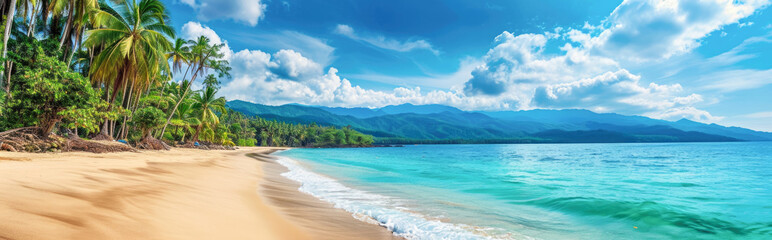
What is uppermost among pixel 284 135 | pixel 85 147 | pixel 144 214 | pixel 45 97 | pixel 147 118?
pixel 45 97

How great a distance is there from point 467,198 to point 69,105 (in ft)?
52.7

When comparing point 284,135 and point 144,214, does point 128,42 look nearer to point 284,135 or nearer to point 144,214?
point 144,214

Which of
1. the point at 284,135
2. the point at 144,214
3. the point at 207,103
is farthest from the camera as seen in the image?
the point at 284,135

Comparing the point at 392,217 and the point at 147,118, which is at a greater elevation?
the point at 147,118

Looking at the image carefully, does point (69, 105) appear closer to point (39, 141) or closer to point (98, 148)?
point (39, 141)

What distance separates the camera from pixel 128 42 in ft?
64.3

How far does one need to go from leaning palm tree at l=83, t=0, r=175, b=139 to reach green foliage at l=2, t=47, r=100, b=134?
278 inches

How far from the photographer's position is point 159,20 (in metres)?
22.9

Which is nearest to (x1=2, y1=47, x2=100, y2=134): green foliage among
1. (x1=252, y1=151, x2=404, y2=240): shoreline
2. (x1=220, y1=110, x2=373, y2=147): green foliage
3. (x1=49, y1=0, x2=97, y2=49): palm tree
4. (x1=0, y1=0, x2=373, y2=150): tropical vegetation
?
(x1=0, y1=0, x2=373, y2=150): tropical vegetation

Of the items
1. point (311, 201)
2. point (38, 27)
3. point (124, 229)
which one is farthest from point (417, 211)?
point (38, 27)

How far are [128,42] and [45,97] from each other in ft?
29.6

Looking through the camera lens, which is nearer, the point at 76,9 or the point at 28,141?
the point at 28,141

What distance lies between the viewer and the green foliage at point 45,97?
1184 centimetres

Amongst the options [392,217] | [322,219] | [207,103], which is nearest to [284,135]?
[207,103]
